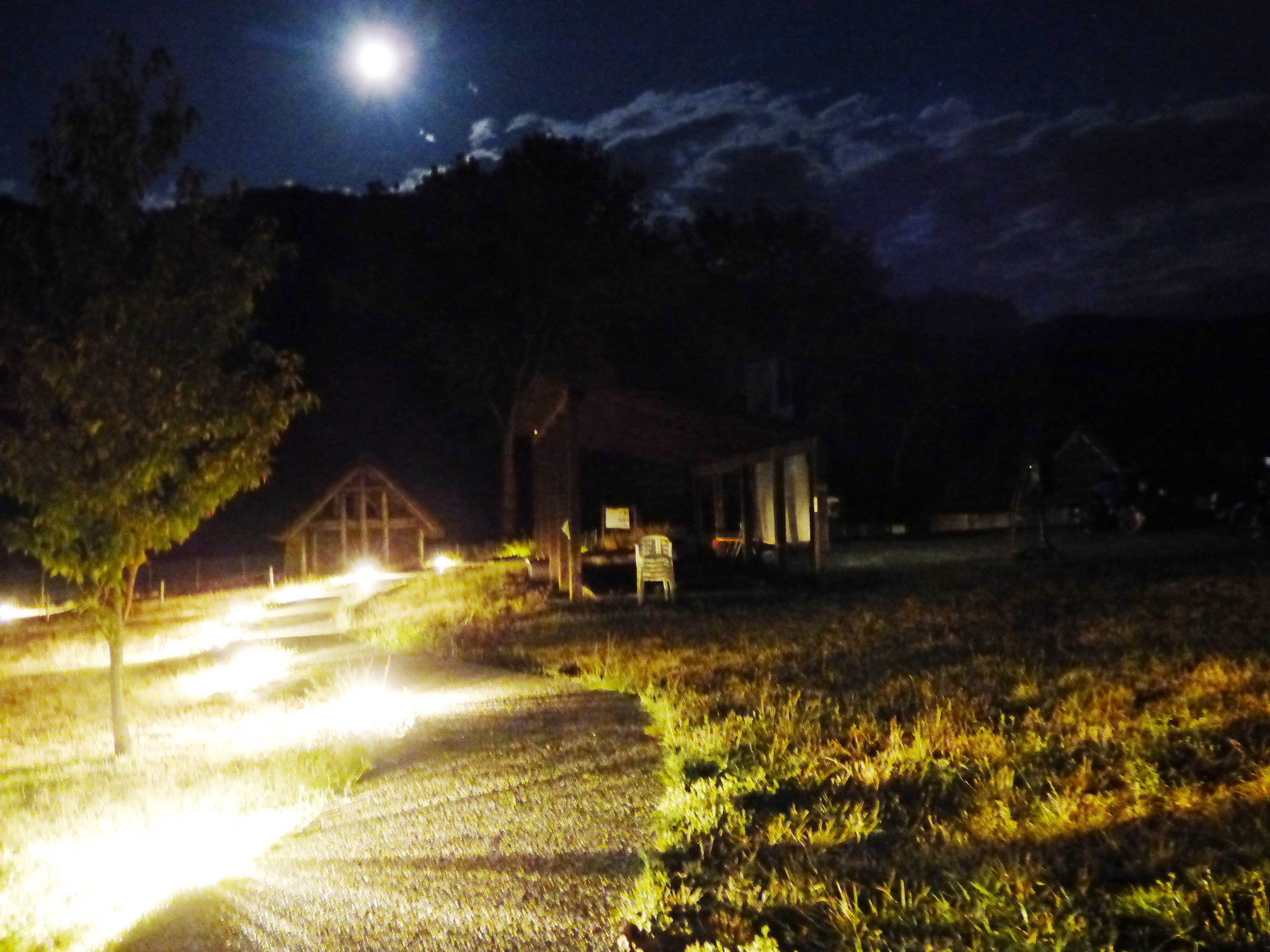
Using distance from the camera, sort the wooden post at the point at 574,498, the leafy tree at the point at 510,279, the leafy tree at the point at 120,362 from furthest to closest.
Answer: the leafy tree at the point at 510,279
the wooden post at the point at 574,498
the leafy tree at the point at 120,362

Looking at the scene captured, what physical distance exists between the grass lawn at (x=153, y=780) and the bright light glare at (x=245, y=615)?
4565mm

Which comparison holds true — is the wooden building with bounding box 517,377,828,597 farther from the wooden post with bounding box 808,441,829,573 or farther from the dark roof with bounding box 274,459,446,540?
the dark roof with bounding box 274,459,446,540

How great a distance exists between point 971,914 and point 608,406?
56.3 feet

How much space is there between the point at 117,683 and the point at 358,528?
3137cm

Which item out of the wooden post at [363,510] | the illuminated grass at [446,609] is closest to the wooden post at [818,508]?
the illuminated grass at [446,609]

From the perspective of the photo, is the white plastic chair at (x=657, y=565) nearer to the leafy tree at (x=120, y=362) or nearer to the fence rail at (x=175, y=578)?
the leafy tree at (x=120, y=362)

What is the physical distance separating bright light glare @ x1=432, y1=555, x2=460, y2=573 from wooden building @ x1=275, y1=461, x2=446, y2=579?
275 cm

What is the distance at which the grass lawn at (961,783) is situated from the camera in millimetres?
5320

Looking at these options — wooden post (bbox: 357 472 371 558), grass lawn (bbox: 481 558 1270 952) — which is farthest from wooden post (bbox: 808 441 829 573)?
wooden post (bbox: 357 472 371 558)

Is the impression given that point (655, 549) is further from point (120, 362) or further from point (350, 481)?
point (350, 481)

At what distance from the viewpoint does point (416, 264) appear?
45938 mm

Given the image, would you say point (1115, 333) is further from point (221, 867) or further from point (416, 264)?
point (221, 867)

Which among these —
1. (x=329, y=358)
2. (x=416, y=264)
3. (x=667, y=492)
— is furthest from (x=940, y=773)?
(x=329, y=358)

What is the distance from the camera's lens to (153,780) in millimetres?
9195
